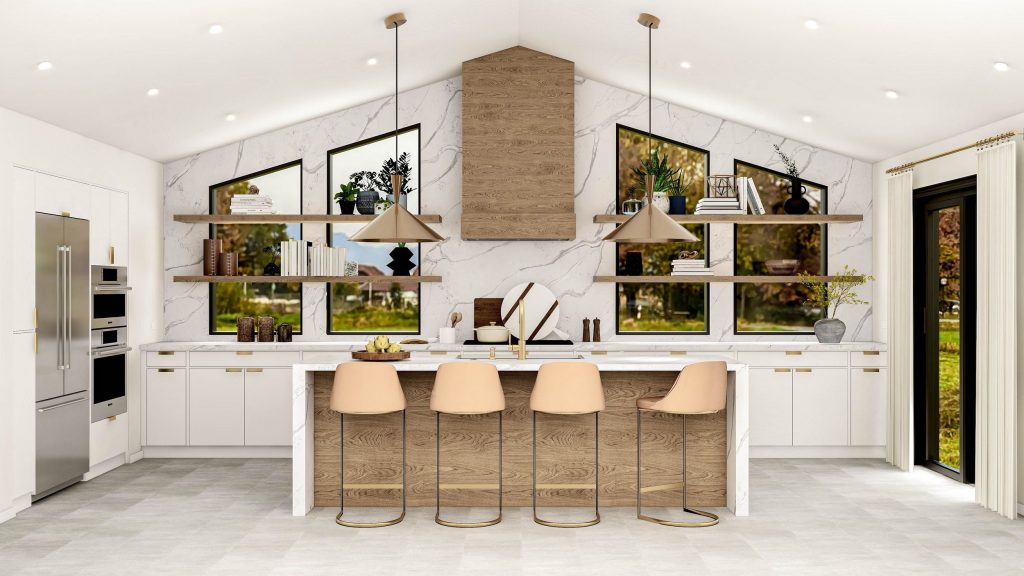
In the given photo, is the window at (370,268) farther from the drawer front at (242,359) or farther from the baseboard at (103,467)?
the baseboard at (103,467)

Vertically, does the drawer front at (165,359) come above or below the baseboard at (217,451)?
above

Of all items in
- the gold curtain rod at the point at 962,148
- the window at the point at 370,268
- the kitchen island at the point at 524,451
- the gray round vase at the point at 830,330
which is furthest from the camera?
the window at the point at 370,268

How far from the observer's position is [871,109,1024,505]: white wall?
505 cm

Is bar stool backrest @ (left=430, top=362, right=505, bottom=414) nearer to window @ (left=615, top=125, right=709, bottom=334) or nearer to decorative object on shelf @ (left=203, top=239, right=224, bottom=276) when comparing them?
window @ (left=615, top=125, right=709, bottom=334)

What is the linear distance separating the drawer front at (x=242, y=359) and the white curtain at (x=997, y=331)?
509 centimetres

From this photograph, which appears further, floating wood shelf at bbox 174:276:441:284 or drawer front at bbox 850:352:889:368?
floating wood shelf at bbox 174:276:441:284

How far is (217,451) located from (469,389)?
10.4 feet

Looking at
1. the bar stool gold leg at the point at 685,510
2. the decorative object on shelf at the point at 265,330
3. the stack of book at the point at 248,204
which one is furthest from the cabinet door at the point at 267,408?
the bar stool gold leg at the point at 685,510

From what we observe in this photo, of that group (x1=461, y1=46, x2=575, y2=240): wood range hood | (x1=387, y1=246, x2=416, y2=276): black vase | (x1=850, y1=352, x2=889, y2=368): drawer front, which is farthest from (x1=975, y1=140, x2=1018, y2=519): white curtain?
(x1=387, y1=246, x2=416, y2=276): black vase

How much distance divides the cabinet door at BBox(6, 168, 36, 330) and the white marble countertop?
1597mm

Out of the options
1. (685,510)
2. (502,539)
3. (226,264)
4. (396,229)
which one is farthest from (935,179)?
(226,264)

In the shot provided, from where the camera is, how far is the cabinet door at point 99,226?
6016 millimetres

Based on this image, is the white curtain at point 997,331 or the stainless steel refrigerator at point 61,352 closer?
the white curtain at point 997,331

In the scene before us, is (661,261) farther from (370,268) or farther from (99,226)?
(99,226)
